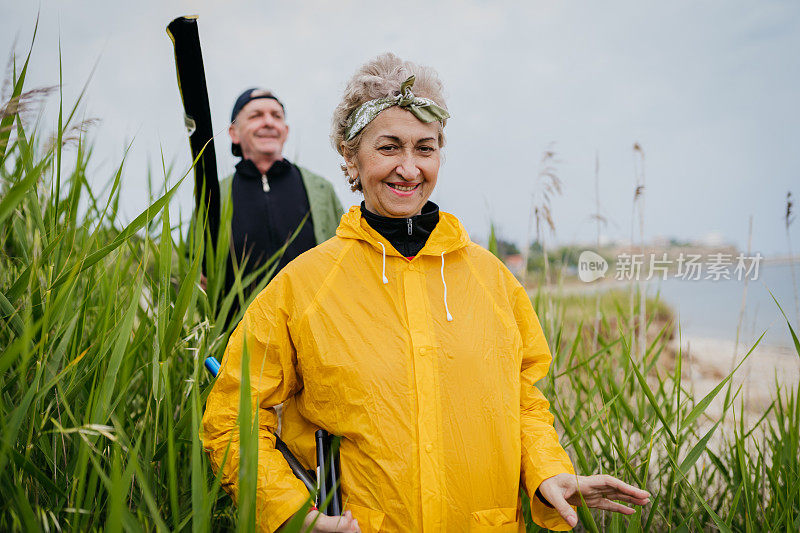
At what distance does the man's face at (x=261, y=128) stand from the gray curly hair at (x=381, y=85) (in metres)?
1.68

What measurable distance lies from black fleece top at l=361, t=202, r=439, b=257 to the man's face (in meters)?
1.90

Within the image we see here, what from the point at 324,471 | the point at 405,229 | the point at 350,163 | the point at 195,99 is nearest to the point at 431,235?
the point at 405,229

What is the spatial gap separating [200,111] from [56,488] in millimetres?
1184

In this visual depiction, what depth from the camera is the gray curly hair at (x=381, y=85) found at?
1.44 m

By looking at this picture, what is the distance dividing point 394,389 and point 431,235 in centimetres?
42

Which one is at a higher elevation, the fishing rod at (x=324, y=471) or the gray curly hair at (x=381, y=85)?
the gray curly hair at (x=381, y=85)

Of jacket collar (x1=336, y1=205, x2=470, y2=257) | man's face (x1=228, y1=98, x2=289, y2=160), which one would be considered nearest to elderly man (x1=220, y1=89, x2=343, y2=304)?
man's face (x1=228, y1=98, x2=289, y2=160)

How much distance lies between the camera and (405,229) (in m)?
1.42

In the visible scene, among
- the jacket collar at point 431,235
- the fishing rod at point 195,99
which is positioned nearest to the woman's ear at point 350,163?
the jacket collar at point 431,235

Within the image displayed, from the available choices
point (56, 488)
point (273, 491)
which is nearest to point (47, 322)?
point (56, 488)

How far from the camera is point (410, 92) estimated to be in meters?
1.42

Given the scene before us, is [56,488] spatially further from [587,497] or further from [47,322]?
[587,497]

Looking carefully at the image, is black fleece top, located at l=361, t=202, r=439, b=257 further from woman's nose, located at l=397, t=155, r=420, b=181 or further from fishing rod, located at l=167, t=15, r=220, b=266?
fishing rod, located at l=167, t=15, r=220, b=266

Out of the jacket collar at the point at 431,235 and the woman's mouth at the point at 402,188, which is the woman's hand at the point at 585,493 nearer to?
the jacket collar at the point at 431,235
